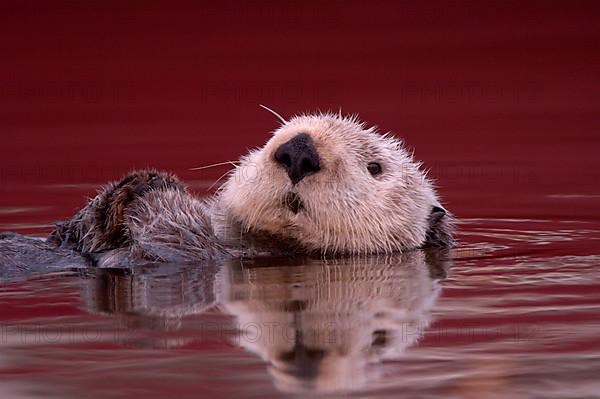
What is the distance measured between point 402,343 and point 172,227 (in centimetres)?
221

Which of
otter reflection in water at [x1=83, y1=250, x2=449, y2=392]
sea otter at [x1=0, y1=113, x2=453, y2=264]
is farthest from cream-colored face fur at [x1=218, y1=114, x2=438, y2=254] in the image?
otter reflection in water at [x1=83, y1=250, x2=449, y2=392]

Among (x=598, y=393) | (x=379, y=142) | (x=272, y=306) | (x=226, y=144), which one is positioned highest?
(x=226, y=144)

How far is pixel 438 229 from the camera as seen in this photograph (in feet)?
22.6

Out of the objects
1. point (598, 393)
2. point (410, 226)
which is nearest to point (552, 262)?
point (410, 226)

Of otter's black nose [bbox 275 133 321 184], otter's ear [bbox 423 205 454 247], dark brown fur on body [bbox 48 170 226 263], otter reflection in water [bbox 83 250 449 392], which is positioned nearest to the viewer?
otter reflection in water [bbox 83 250 449 392]

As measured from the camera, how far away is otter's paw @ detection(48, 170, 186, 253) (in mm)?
6211

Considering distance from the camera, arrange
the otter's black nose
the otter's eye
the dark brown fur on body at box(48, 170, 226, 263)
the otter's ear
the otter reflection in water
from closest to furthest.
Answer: the otter reflection in water
the otter's black nose
the dark brown fur on body at box(48, 170, 226, 263)
the otter's eye
the otter's ear

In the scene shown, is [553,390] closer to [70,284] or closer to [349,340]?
[349,340]

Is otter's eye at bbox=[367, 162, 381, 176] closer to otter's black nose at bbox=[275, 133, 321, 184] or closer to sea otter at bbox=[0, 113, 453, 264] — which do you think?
sea otter at bbox=[0, 113, 453, 264]

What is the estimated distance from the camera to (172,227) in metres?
6.20

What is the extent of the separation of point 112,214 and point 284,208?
3.08 feet

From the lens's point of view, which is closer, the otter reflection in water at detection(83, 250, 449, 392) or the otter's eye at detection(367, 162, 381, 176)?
the otter reflection in water at detection(83, 250, 449, 392)

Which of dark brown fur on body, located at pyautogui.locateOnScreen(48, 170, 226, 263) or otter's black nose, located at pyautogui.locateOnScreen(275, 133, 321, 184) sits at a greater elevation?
otter's black nose, located at pyautogui.locateOnScreen(275, 133, 321, 184)

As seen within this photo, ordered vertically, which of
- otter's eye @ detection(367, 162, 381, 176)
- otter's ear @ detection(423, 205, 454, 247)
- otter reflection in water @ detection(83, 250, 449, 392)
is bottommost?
otter reflection in water @ detection(83, 250, 449, 392)
